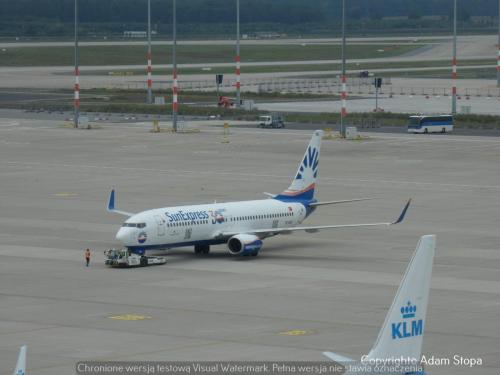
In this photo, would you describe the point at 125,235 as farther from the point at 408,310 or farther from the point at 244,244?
the point at 408,310

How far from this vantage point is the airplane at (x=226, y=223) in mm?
57062

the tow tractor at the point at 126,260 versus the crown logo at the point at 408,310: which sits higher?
the crown logo at the point at 408,310

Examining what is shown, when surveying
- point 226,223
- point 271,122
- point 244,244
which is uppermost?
point 271,122

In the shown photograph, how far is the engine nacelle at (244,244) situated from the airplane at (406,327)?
34.0m

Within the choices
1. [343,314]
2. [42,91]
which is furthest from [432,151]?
[42,91]

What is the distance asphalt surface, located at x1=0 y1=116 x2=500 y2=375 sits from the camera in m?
41.8

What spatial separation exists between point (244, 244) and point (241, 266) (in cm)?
186

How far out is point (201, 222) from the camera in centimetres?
5881

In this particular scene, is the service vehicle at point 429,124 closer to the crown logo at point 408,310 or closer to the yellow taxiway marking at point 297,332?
the yellow taxiway marking at point 297,332

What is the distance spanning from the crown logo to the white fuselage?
32.6 meters

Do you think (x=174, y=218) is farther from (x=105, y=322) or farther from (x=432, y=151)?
(x=432, y=151)

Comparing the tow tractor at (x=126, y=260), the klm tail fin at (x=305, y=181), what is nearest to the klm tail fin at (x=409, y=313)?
the tow tractor at (x=126, y=260)

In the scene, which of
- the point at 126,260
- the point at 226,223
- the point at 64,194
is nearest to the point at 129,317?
the point at 126,260

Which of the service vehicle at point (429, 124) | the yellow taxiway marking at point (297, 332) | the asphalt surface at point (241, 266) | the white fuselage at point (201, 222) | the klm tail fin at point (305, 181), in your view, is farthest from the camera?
the service vehicle at point (429, 124)
